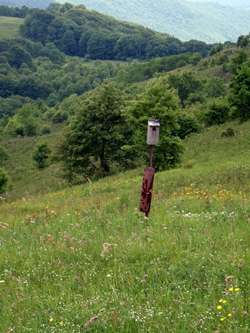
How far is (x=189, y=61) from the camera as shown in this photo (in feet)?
358

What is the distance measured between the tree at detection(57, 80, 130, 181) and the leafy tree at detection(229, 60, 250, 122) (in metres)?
12.5

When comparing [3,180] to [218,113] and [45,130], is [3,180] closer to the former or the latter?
[218,113]

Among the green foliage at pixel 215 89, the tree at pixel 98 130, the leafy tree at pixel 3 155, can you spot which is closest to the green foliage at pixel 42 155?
the leafy tree at pixel 3 155

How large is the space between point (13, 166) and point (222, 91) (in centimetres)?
3780

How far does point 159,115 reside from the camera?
23031mm

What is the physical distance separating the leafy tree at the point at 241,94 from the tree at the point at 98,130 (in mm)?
12465

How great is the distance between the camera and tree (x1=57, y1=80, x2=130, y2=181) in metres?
28.8

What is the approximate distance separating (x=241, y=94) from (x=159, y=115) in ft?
50.8

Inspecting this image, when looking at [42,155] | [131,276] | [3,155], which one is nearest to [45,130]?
[3,155]

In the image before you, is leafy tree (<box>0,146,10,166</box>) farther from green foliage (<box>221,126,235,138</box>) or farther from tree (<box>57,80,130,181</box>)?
green foliage (<box>221,126,235,138</box>)

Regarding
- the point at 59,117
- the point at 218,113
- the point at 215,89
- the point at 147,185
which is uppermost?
the point at 215,89

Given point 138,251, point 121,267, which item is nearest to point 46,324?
point 121,267

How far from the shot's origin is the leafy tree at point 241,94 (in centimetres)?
3497

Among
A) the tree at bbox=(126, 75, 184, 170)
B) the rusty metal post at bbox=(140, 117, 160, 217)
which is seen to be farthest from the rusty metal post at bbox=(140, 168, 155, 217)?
the tree at bbox=(126, 75, 184, 170)
